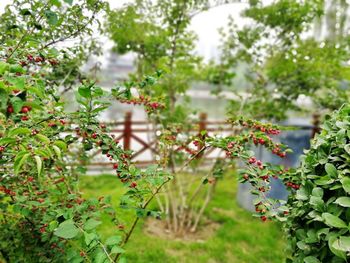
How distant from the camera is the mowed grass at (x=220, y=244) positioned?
304cm

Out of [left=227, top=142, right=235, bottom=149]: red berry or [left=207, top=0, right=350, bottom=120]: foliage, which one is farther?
[left=207, top=0, right=350, bottom=120]: foliage

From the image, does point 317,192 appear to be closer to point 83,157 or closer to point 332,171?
point 332,171

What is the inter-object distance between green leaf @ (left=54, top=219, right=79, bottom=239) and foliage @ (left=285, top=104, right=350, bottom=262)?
3.05 ft

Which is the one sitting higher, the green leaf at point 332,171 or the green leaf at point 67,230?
the green leaf at point 332,171

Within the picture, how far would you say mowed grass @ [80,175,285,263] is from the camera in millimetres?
3041

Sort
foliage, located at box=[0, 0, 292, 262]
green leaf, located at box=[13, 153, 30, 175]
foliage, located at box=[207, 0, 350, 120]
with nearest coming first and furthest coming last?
green leaf, located at box=[13, 153, 30, 175], foliage, located at box=[0, 0, 292, 262], foliage, located at box=[207, 0, 350, 120]

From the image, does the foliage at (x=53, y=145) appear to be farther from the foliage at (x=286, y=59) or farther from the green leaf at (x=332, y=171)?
the foliage at (x=286, y=59)

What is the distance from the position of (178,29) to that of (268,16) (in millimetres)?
1053

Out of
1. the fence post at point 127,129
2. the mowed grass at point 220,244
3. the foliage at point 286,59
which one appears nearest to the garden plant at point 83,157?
the mowed grass at point 220,244

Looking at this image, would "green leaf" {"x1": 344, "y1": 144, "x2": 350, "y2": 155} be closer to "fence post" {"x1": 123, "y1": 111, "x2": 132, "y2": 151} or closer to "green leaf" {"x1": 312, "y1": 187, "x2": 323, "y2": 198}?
"green leaf" {"x1": 312, "y1": 187, "x2": 323, "y2": 198}

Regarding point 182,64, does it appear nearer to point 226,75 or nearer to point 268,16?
point 226,75

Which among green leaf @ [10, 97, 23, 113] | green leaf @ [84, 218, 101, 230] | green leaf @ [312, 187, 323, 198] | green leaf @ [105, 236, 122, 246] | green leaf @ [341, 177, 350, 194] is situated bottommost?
green leaf @ [105, 236, 122, 246]

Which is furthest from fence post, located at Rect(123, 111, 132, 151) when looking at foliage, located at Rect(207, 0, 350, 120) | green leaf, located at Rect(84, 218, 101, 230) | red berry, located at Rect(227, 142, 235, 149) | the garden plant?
green leaf, located at Rect(84, 218, 101, 230)

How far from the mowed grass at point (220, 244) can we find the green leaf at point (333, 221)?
2.06 meters
